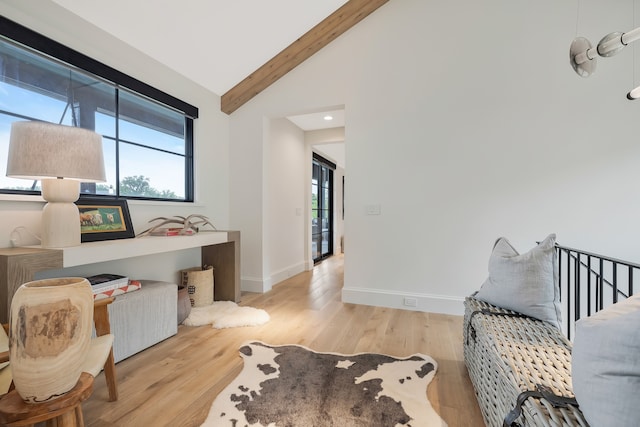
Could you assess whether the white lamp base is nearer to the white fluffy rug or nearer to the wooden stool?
the wooden stool

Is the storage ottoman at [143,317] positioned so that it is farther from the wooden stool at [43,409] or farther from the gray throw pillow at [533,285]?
the gray throw pillow at [533,285]

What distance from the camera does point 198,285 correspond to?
9.52ft

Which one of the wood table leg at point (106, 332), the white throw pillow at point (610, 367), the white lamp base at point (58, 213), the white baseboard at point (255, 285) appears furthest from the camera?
the white baseboard at point (255, 285)

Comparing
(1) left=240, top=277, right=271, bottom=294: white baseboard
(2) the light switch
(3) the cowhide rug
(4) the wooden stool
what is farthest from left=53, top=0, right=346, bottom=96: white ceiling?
(3) the cowhide rug

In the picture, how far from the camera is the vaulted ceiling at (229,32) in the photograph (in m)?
2.29

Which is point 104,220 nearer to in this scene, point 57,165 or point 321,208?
point 57,165

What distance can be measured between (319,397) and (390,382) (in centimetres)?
43

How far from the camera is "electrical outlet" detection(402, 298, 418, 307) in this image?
2941 millimetres

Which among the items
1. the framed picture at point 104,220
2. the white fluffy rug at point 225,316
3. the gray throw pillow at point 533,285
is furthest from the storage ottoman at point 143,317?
the gray throw pillow at point 533,285

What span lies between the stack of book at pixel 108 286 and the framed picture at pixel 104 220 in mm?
287

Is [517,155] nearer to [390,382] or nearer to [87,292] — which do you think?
[390,382]

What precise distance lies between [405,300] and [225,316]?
1.74 metres

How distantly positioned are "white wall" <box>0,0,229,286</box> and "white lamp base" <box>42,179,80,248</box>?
0.90 feet

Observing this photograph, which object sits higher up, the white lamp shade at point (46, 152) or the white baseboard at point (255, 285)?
the white lamp shade at point (46, 152)
